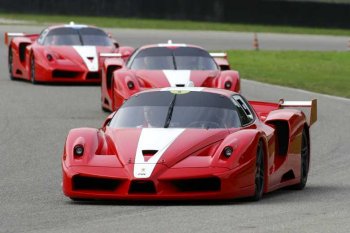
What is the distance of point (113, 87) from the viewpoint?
20.1m

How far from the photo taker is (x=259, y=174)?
1098cm

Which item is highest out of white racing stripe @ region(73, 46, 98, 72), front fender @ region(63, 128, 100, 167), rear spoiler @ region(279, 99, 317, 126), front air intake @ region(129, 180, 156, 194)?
front fender @ region(63, 128, 100, 167)

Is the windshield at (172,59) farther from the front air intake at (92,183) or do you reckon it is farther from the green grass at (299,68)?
the front air intake at (92,183)

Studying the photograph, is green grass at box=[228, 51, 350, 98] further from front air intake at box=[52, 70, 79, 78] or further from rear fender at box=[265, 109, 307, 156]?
rear fender at box=[265, 109, 307, 156]

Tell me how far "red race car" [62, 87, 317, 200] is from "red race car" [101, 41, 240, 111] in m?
7.39

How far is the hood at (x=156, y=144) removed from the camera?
10477 millimetres

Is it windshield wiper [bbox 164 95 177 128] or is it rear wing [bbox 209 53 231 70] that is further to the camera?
rear wing [bbox 209 53 231 70]

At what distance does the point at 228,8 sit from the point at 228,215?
43.5 metres

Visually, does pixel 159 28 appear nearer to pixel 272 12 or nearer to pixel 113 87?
pixel 272 12

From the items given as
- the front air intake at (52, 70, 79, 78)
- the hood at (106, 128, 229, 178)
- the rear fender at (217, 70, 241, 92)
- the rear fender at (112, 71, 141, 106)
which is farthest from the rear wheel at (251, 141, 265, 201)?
the front air intake at (52, 70, 79, 78)

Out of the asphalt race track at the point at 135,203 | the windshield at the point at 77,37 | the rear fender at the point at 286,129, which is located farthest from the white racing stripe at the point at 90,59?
the rear fender at the point at 286,129

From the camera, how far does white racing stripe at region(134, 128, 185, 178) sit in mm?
10406

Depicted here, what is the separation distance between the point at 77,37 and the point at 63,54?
0.92 metres

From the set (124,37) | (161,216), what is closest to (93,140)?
(161,216)
